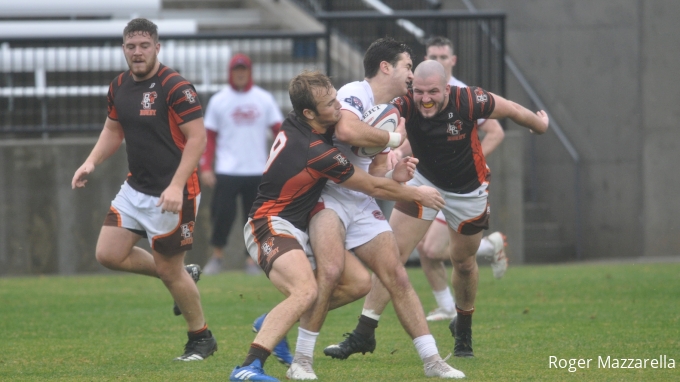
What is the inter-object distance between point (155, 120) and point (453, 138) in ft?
6.59

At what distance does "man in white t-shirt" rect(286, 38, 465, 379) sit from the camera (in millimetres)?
6301

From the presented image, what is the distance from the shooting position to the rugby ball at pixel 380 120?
648 centimetres

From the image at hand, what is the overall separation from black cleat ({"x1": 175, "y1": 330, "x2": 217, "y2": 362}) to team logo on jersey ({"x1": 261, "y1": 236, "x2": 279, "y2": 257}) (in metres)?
1.26

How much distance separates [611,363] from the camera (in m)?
6.61

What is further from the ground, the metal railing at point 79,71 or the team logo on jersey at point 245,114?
the metal railing at point 79,71

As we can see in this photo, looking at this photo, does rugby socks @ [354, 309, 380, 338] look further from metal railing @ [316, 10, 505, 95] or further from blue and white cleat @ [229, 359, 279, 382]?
metal railing @ [316, 10, 505, 95]

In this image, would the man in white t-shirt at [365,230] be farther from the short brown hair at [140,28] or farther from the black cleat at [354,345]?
the short brown hair at [140,28]

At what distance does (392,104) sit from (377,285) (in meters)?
1.30

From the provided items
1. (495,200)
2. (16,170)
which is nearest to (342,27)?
(495,200)

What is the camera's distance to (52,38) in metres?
14.3

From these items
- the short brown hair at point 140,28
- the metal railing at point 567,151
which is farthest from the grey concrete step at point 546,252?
the short brown hair at point 140,28

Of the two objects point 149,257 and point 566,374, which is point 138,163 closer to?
point 149,257

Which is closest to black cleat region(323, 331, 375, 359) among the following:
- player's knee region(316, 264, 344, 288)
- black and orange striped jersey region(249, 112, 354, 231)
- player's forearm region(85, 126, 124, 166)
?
player's knee region(316, 264, 344, 288)

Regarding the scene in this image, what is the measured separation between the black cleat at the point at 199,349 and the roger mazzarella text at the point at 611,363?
227cm
